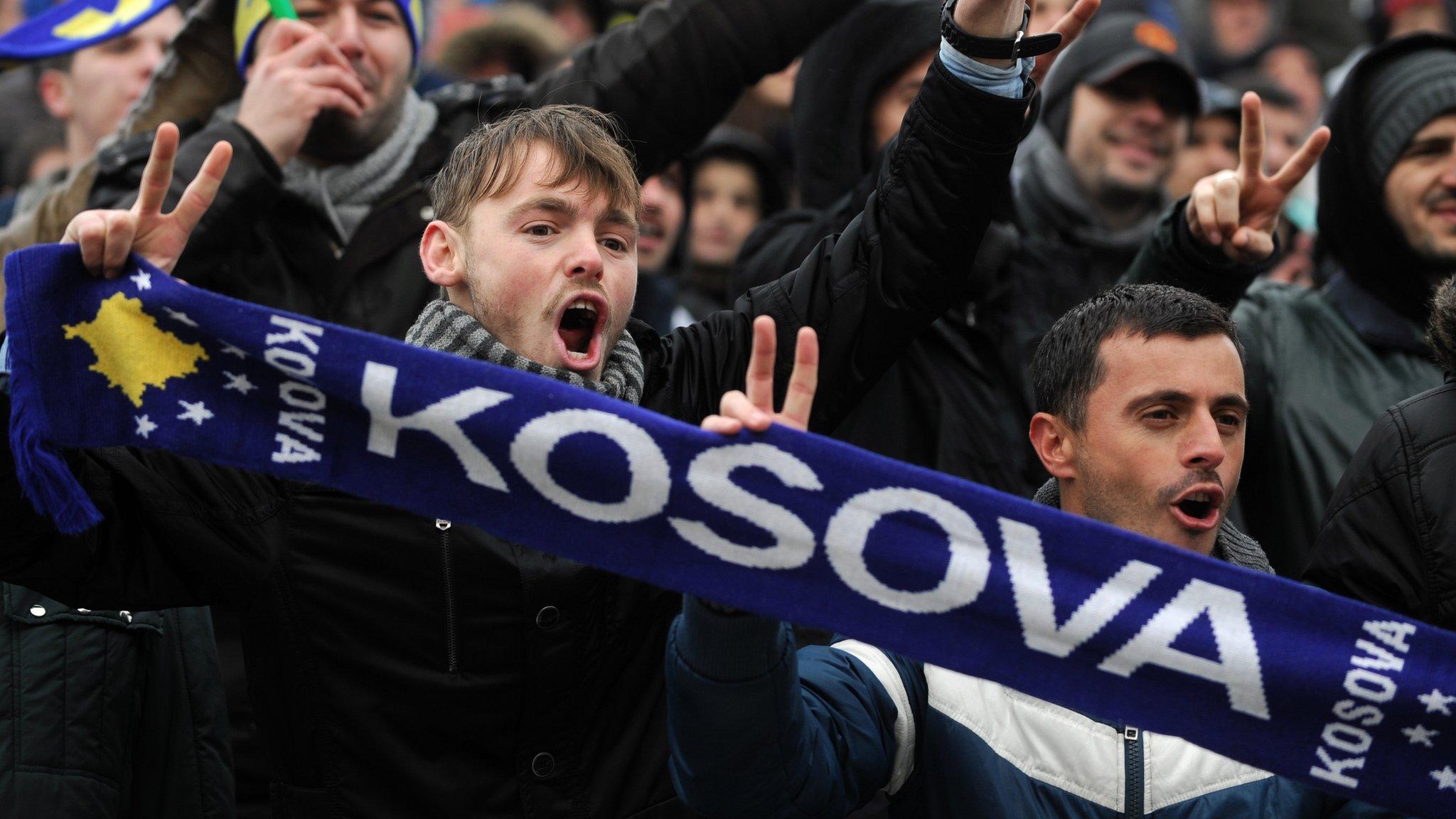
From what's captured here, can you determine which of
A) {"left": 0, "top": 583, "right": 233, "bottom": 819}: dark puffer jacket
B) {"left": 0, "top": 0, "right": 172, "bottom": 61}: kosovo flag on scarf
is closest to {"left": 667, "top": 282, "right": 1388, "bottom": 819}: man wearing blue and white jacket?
{"left": 0, "top": 583, "right": 233, "bottom": 819}: dark puffer jacket

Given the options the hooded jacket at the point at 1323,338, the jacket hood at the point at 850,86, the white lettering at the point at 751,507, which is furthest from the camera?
the jacket hood at the point at 850,86

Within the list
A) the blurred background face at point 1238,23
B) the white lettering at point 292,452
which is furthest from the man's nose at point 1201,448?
the blurred background face at point 1238,23

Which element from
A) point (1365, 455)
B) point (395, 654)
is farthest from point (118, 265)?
point (1365, 455)

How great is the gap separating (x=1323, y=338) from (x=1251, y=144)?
0.95 metres

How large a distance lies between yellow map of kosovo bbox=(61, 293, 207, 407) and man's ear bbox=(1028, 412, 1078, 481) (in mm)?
1488

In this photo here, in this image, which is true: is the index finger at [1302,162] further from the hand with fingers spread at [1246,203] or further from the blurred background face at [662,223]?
the blurred background face at [662,223]

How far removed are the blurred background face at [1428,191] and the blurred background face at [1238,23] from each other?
19.2 ft

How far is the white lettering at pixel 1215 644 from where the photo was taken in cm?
262

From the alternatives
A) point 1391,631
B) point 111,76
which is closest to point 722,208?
point 111,76

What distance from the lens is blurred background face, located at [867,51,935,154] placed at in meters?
4.62

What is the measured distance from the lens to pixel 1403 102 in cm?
459

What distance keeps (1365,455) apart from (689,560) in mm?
1360

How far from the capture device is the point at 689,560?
2.61 m

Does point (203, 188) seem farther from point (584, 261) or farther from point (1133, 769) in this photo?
point (1133, 769)
